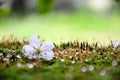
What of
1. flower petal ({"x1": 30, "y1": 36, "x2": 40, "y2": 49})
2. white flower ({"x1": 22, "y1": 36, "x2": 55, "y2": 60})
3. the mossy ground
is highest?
flower petal ({"x1": 30, "y1": 36, "x2": 40, "y2": 49})

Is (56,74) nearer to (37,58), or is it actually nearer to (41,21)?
(37,58)

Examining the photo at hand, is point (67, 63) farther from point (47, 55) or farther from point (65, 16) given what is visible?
point (65, 16)

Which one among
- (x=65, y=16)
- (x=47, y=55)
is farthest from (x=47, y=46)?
(x=65, y=16)

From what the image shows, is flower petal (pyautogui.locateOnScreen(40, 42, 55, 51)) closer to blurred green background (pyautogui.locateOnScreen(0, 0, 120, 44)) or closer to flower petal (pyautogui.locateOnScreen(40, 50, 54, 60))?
flower petal (pyautogui.locateOnScreen(40, 50, 54, 60))

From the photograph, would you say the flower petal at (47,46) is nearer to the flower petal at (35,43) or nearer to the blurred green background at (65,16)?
the flower petal at (35,43)

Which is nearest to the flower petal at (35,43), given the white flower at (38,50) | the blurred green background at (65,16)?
the white flower at (38,50)

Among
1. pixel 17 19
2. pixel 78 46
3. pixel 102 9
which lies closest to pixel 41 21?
pixel 17 19

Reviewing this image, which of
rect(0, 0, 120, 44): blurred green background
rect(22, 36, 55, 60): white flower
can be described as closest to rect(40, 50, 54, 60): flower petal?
rect(22, 36, 55, 60): white flower
